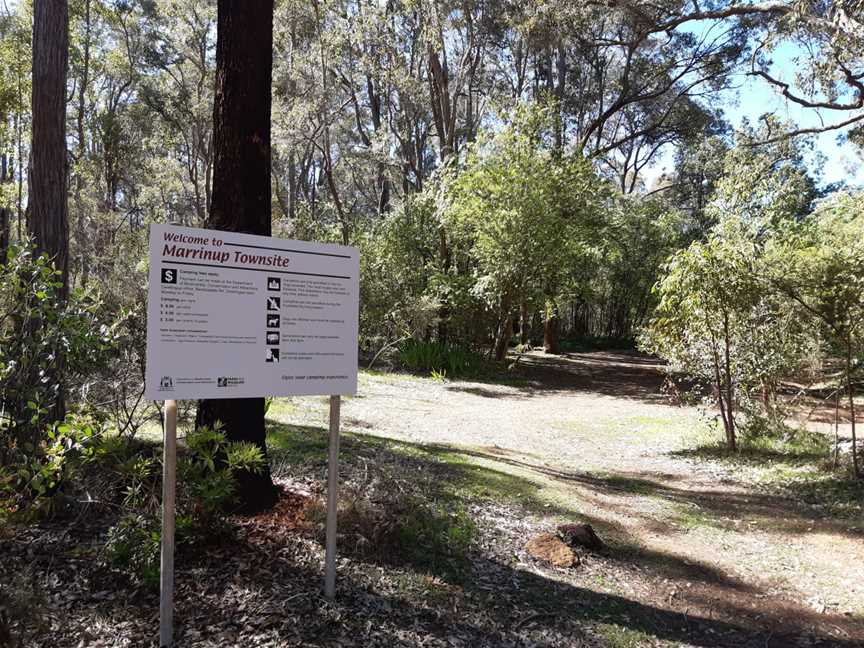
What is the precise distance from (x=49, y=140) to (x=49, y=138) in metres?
0.02

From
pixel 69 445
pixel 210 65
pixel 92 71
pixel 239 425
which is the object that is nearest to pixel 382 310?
pixel 239 425

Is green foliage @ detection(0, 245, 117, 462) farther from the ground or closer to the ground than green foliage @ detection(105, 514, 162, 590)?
farther from the ground

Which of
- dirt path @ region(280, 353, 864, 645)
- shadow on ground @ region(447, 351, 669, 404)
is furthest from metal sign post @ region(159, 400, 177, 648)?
shadow on ground @ region(447, 351, 669, 404)

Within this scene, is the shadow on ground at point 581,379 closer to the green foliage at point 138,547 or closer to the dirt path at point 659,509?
the dirt path at point 659,509

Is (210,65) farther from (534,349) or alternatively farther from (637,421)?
(637,421)

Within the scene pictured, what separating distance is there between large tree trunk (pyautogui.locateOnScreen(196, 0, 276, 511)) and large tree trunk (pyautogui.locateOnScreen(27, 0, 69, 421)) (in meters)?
1.69

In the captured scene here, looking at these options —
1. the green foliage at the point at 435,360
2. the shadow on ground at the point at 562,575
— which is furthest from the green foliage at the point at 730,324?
the green foliage at the point at 435,360

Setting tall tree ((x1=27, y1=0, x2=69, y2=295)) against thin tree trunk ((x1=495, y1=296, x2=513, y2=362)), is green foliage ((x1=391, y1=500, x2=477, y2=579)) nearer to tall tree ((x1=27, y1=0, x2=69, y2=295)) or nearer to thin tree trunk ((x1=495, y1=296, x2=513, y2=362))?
tall tree ((x1=27, y1=0, x2=69, y2=295))

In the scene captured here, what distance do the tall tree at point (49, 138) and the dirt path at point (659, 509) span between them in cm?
441

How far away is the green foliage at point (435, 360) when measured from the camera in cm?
1631

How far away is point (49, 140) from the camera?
490 centimetres

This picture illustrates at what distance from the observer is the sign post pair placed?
8.59ft

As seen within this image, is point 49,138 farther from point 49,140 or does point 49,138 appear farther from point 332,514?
point 332,514

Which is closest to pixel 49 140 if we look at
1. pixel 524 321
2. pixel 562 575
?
pixel 562 575
